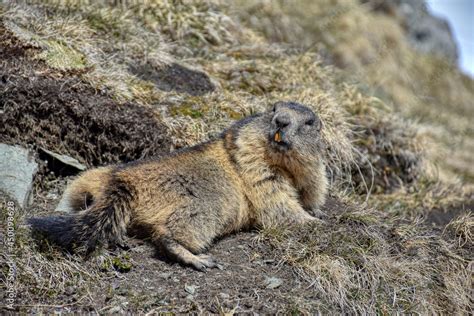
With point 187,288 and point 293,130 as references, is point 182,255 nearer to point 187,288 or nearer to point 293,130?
point 187,288

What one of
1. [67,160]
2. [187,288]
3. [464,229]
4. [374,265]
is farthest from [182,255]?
[464,229]

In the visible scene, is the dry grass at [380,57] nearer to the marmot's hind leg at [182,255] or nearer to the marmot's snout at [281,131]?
the marmot's snout at [281,131]

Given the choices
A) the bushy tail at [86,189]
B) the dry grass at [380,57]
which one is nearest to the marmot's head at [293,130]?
the bushy tail at [86,189]

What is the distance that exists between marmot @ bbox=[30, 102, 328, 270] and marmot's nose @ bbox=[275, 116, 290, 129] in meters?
0.01

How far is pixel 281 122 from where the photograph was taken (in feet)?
21.0

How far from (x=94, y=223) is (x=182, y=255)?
0.85m

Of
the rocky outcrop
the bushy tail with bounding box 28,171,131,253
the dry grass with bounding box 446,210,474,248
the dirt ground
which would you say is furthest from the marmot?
the rocky outcrop

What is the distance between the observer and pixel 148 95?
7949 millimetres

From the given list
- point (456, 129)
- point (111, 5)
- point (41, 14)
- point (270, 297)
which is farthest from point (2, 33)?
point (456, 129)

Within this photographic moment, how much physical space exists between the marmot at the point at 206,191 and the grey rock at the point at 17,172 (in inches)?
29.5

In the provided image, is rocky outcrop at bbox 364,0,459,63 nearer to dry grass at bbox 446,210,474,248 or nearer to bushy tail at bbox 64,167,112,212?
dry grass at bbox 446,210,474,248

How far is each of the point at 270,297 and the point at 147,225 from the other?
1333mm

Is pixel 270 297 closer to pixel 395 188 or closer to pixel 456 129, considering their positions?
pixel 395 188

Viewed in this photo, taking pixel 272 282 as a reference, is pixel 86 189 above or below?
below
